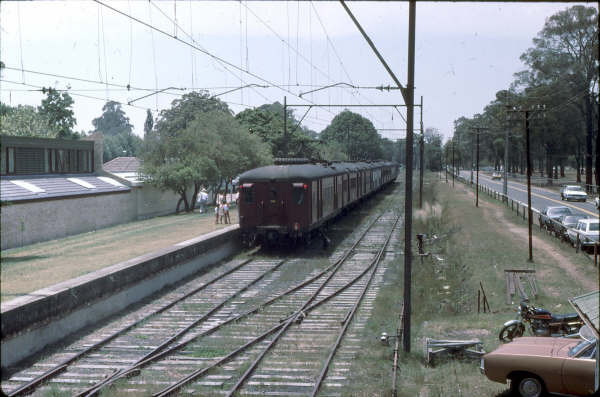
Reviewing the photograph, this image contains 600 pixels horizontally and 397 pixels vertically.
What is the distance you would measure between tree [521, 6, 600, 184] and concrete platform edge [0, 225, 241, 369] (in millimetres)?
49192

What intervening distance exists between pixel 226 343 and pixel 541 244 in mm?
18480

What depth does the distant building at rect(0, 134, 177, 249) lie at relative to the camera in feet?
95.3

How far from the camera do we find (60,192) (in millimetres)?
32469

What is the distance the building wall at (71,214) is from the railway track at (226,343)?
33.7 ft

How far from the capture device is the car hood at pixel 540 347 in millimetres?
9867

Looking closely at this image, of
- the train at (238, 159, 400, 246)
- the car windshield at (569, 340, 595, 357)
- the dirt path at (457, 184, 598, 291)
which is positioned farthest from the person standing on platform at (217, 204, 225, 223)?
the car windshield at (569, 340, 595, 357)

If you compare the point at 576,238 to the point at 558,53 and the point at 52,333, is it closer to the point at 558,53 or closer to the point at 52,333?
the point at 52,333

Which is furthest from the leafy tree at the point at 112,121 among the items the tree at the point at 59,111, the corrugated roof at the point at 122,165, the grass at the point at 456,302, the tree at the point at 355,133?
the grass at the point at 456,302

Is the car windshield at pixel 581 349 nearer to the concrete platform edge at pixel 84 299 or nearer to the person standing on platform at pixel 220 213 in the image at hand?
the concrete platform edge at pixel 84 299

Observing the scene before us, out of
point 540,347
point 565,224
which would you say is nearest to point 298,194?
point 565,224

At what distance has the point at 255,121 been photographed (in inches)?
3039

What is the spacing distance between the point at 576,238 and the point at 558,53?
43341 mm

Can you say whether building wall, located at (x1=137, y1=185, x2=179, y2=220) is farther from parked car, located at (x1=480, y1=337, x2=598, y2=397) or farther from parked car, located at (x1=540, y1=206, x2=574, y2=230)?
parked car, located at (x1=480, y1=337, x2=598, y2=397)

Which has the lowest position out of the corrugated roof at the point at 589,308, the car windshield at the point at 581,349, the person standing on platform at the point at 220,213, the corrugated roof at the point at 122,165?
the car windshield at the point at 581,349
